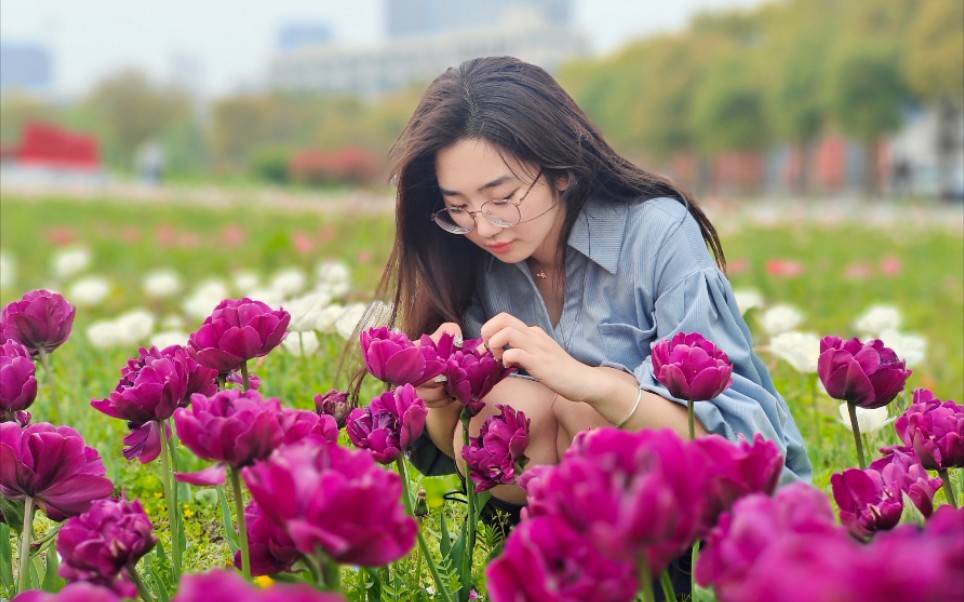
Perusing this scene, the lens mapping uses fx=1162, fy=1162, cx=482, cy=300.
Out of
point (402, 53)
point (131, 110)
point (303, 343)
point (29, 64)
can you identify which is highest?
point (303, 343)

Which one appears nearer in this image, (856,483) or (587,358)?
(856,483)

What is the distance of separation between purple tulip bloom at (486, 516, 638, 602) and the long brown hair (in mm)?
1053

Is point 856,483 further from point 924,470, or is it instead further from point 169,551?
point 169,551

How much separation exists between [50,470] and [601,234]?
1.01m

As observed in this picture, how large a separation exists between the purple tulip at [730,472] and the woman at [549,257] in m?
0.63

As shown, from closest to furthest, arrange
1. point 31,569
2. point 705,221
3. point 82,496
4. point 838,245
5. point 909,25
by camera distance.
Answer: point 82,496 → point 31,569 → point 705,221 → point 838,245 → point 909,25

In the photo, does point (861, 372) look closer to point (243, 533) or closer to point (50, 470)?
point (243, 533)

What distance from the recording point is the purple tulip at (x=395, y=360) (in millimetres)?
1212

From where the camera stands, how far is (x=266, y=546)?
40.1 inches

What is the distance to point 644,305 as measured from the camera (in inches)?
71.1

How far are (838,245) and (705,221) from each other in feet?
19.9

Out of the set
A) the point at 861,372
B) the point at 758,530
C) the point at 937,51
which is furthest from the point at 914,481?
the point at 937,51

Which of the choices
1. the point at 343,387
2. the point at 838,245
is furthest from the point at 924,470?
the point at 838,245

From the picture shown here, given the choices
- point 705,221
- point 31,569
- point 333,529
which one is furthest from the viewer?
point 705,221
